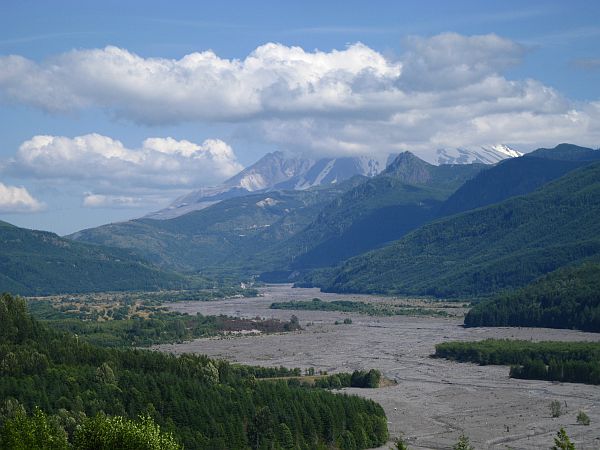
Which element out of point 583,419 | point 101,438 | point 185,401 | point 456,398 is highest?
point 101,438

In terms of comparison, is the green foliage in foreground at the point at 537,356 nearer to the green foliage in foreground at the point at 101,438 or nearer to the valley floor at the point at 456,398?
the valley floor at the point at 456,398

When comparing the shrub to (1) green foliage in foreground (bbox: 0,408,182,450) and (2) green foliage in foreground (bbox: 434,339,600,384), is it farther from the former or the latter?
(1) green foliage in foreground (bbox: 0,408,182,450)

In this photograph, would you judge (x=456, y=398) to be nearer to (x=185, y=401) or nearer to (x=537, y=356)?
(x=537, y=356)

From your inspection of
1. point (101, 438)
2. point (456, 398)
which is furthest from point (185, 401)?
point (456, 398)

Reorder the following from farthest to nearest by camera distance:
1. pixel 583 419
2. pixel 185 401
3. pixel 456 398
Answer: pixel 456 398, pixel 583 419, pixel 185 401

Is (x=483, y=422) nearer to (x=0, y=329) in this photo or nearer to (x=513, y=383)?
(x=513, y=383)

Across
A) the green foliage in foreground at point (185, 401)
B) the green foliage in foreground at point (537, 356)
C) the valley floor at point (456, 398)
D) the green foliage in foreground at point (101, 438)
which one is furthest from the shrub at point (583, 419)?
the green foliage in foreground at point (101, 438)

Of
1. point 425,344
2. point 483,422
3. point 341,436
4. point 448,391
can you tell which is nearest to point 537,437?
point 483,422
